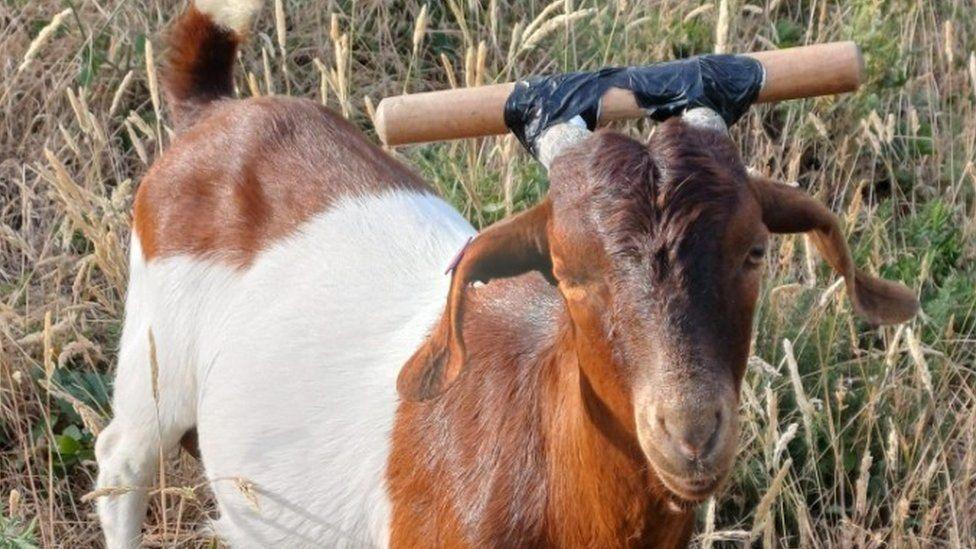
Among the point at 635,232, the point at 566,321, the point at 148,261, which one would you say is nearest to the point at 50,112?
the point at 148,261

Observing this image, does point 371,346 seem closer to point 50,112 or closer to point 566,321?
point 566,321

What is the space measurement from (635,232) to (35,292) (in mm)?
3142

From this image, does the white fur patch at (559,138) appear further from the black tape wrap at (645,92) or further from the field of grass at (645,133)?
the field of grass at (645,133)

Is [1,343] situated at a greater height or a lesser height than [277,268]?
lesser

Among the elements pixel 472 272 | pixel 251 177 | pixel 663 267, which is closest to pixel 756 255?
pixel 663 267

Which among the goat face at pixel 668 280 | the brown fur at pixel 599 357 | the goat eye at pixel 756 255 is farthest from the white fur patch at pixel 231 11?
the goat eye at pixel 756 255

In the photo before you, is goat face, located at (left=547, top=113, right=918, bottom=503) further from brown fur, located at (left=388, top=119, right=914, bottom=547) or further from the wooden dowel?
the wooden dowel

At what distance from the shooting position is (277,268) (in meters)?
3.92

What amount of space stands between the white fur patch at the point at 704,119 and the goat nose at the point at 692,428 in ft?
1.74

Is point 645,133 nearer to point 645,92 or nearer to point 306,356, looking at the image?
point 306,356

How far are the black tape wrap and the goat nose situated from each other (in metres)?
0.60

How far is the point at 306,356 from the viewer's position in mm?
3770

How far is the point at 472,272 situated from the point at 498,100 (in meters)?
0.30

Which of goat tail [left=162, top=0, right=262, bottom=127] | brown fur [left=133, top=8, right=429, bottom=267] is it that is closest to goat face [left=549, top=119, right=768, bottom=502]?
brown fur [left=133, top=8, right=429, bottom=267]
